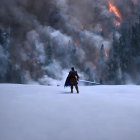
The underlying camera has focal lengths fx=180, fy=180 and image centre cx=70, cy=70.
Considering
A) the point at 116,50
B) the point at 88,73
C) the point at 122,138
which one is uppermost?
the point at 116,50

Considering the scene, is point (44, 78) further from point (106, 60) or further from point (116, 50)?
point (116, 50)

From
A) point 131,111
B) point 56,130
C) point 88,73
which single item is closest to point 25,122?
point 56,130

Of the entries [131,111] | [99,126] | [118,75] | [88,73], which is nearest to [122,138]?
[99,126]

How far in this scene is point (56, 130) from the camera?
3.88 m

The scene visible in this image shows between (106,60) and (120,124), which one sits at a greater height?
(106,60)

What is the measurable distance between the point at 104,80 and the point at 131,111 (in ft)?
244

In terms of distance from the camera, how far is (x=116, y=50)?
7750cm

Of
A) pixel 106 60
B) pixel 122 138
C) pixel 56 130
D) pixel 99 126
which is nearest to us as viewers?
pixel 122 138

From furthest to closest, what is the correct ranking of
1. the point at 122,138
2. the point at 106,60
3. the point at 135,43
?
the point at 106,60 < the point at 135,43 < the point at 122,138

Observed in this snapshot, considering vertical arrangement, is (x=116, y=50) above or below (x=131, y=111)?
above

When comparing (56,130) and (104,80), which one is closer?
(56,130)

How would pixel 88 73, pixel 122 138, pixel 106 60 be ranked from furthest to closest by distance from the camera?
pixel 88 73 < pixel 106 60 < pixel 122 138

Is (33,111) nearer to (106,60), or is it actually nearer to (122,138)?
(122,138)

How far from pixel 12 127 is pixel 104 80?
7649 centimetres
